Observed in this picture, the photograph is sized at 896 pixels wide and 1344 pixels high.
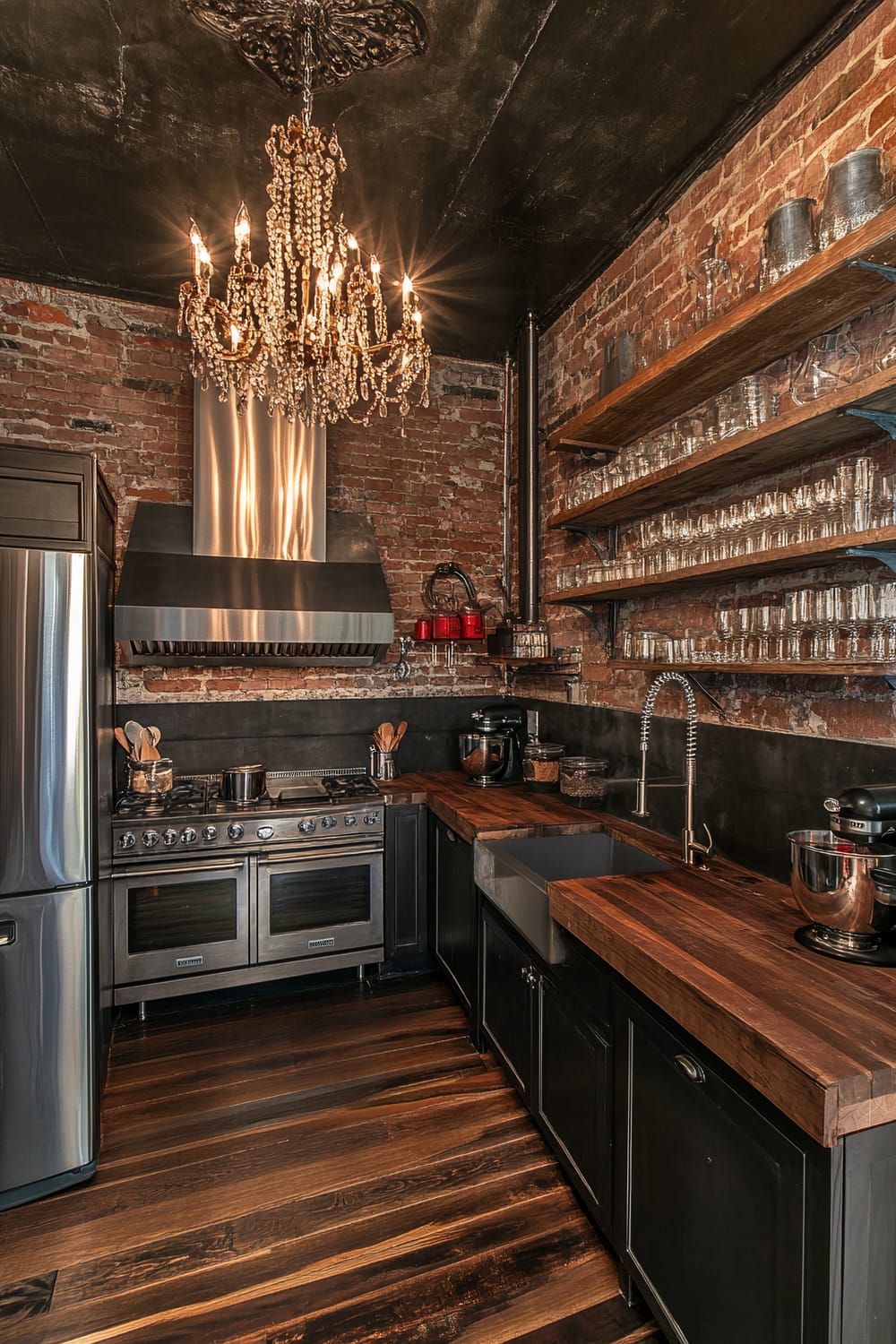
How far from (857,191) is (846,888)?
1.68 meters

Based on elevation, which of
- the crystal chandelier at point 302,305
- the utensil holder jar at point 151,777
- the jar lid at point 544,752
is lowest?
the utensil holder jar at point 151,777

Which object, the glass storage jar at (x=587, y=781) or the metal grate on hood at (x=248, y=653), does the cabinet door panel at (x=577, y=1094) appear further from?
the metal grate on hood at (x=248, y=653)

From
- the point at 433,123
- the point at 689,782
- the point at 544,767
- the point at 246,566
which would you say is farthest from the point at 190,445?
the point at 689,782

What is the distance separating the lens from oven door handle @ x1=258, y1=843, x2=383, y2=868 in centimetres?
325

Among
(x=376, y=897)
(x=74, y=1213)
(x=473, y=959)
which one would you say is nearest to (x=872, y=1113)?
(x=473, y=959)

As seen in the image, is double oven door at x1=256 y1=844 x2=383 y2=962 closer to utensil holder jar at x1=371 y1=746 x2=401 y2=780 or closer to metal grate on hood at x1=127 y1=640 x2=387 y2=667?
utensil holder jar at x1=371 y1=746 x2=401 y2=780

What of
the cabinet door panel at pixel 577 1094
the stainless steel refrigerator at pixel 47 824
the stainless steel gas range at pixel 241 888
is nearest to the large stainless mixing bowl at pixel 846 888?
the cabinet door panel at pixel 577 1094

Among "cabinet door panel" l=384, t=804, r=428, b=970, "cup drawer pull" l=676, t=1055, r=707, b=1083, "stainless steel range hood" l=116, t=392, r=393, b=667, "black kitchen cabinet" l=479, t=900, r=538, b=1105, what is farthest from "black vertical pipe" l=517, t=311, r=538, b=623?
"cup drawer pull" l=676, t=1055, r=707, b=1083

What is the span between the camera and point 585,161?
2508 millimetres

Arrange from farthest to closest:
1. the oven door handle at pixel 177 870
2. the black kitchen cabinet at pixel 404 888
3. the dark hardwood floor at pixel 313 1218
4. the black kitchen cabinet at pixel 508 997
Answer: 1. the black kitchen cabinet at pixel 404 888
2. the oven door handle at pixel 177 870
3. the black kitchen cabinet at pixel 508 997
4. the dark hardwood floor at pixel 313 1218

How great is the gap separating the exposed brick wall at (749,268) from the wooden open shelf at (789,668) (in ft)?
0.64

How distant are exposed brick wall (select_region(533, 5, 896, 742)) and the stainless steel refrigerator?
2.20 metres

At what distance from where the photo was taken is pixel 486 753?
12.0 ft

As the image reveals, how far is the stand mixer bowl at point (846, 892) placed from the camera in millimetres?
1443
